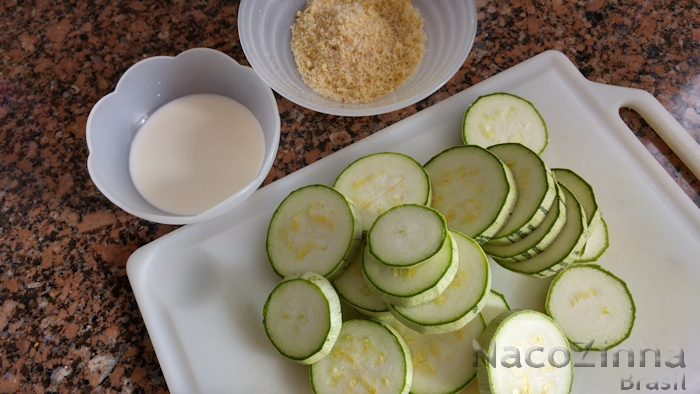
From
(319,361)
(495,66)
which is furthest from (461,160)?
(319,361)

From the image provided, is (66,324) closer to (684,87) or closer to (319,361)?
(319,361)

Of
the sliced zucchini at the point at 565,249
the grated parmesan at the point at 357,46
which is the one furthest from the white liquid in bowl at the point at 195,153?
the sliced zucchini at the point at 565,249

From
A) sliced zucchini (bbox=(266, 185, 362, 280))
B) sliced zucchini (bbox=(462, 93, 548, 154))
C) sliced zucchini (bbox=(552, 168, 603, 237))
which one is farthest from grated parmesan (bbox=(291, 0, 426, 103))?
sliced zucchini (bbox=(552, 168, 603, 237))

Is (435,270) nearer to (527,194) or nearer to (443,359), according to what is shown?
(443,359)

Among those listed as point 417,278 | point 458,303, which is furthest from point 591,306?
point 417,278

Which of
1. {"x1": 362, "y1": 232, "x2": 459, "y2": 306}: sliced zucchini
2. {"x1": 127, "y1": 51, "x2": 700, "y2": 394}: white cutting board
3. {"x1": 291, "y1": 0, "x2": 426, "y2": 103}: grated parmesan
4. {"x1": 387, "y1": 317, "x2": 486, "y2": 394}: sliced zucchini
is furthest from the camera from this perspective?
{"x1": 291, "y1": 0, "x2": 426, "y2": 103}: grated parmesan

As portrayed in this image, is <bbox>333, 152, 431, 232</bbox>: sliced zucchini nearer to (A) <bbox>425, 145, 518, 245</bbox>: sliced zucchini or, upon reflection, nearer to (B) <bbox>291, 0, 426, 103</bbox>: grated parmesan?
(A) <bbox>425, 145, 518, 245</bbox>: sliced zucchini
